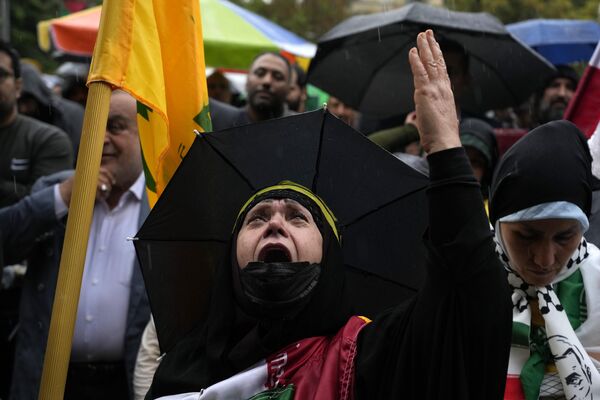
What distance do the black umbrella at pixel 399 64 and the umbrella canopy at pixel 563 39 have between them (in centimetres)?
348

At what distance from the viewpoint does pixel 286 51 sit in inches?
409

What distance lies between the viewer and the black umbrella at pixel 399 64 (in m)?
6.52

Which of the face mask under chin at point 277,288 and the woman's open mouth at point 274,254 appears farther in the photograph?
the woman's open mouth at point 274,254

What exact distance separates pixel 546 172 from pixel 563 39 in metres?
7.48

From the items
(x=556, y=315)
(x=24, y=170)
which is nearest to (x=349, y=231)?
(x=556, y=315)

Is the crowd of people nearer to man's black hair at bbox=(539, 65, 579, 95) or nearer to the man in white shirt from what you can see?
the man in white shirt

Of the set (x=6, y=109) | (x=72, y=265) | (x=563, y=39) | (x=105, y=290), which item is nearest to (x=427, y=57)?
(x=72, y=265)

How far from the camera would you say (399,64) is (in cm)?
681

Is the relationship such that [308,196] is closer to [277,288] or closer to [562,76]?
[277,288]

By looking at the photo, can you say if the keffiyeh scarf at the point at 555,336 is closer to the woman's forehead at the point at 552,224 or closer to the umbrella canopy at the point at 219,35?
the woman's forehead at the point at 552,224

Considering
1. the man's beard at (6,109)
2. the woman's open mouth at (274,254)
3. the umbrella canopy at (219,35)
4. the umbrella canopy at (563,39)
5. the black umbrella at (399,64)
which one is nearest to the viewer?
the woman's open mouth at (274,254)

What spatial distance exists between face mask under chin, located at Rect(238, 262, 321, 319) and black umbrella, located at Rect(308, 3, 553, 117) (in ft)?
11.7

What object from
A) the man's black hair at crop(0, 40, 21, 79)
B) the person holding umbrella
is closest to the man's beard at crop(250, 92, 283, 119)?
the man's black hair at crop(0, 40, 21, 79)

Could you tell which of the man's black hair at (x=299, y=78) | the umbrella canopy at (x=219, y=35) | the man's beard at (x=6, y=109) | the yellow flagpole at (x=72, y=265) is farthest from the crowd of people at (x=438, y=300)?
the umbrella canopy at (x=219, y=35)
